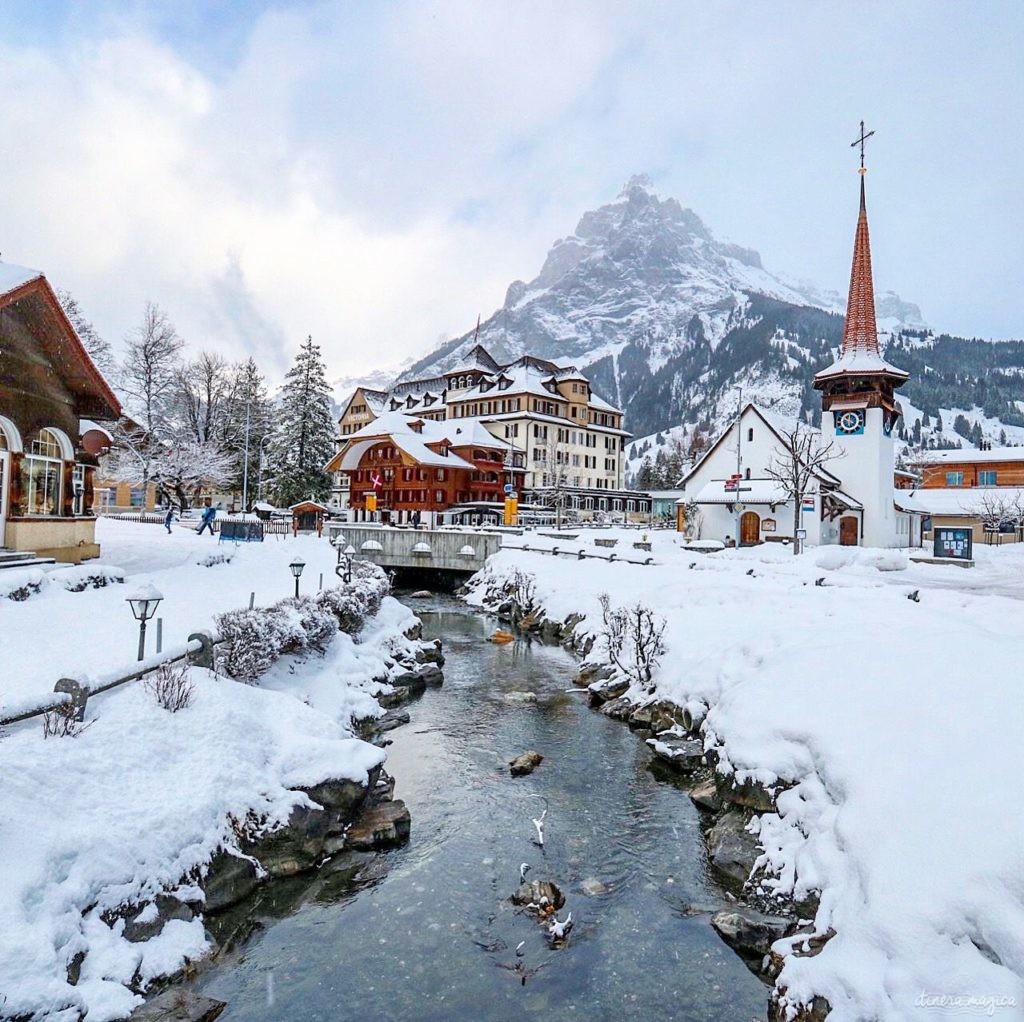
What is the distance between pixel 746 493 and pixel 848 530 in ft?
24.7

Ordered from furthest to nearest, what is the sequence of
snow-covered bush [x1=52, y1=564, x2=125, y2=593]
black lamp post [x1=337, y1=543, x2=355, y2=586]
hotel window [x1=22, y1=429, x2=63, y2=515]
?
black lamp post [x1=337, y1=543, x2=355, y2=586] < hotel window [x1=22, y1=429, x2=63, y2=515] < snow-covered bush [x1=52, y1=564, x2=125, y2=593]

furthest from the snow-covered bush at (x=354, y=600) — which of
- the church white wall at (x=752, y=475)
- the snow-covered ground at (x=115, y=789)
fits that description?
the church white wall at (x=752, y=475)

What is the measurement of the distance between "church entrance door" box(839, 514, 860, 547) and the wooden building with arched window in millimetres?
42634

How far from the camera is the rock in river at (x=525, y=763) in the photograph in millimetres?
13492

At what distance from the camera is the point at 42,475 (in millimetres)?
19703

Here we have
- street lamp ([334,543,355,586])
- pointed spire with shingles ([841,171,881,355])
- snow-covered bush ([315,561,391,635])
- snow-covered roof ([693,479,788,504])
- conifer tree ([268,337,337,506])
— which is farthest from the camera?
conifer tree ([268,337,337,506])

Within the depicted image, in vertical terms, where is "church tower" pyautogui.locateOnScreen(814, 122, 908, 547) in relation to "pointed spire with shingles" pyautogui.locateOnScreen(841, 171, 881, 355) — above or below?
below

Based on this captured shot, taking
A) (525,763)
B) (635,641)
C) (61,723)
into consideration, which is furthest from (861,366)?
(61,723)

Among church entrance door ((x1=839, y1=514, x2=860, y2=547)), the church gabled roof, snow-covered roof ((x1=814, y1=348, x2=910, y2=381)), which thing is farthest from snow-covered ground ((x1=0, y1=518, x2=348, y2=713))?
the church gabled roof

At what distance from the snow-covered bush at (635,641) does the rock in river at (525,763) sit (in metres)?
4.81

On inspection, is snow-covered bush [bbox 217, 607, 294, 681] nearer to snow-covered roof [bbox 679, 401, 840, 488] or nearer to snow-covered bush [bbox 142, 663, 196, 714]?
snow-covered bush [bbox 142, 663, 196, 714]

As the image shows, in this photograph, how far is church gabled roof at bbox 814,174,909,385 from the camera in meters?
44.0

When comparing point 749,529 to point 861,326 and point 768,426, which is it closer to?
point 768,426

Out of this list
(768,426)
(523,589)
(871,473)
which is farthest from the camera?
(768,426)
